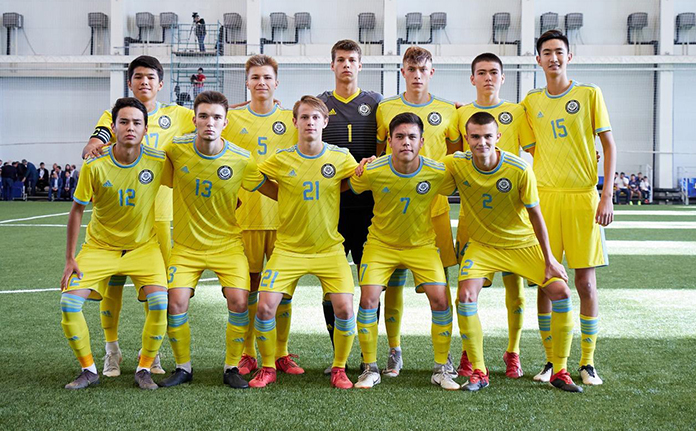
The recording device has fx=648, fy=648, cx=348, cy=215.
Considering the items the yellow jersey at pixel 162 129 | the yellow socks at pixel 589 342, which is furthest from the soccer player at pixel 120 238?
the yellow socks at pixel 589 342

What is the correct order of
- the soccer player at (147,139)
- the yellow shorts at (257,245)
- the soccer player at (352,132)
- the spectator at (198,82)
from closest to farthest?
the soccer player at (147,139), the yellow shorts at (257,245), the soccer player at (352,132), the spectator at (198,82)

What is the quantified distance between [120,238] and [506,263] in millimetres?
2324

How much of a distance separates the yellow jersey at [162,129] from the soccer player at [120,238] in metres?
0.30

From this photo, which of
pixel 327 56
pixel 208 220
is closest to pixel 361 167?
pixel 208 220

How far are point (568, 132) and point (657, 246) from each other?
7522 millimetres

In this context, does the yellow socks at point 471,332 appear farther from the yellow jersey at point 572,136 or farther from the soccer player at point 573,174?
the yellow jersey at point 572,136

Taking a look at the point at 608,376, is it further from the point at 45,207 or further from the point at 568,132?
the point at 45,207

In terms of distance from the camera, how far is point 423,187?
13.0 feet

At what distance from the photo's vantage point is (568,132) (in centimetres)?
400

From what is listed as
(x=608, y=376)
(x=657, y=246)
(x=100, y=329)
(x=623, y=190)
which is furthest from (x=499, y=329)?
(x=623, y=190)

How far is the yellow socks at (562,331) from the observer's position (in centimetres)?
379

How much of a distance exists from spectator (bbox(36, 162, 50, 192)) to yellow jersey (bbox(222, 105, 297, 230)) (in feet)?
67.5

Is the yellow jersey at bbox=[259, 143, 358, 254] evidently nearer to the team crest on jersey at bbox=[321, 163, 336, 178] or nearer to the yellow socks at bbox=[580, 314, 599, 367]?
the team crest on jersey at bbox=[321, 163, 336, 178]

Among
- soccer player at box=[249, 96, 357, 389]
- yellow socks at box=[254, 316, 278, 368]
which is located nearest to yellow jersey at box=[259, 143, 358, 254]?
soccer player at box=[249, 96, 357, 389]
